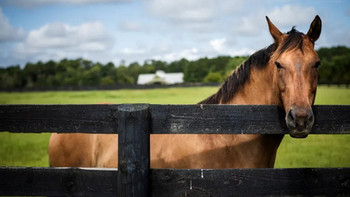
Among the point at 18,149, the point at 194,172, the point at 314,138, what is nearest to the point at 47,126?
the point at 194,172

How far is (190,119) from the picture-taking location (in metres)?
2.45

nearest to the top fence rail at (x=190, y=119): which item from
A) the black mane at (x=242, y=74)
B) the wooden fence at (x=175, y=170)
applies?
the wooden fence at (x=175, y=170)

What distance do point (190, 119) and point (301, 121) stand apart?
97cm

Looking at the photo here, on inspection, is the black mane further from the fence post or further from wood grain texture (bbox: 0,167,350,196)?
the fence post

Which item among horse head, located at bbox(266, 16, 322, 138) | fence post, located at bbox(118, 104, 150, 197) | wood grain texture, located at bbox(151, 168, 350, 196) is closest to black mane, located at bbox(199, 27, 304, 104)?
horse head, located at bbox(266, 16, 322, 138)

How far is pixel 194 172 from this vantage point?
2.40 meters

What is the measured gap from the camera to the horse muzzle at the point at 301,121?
2336mm

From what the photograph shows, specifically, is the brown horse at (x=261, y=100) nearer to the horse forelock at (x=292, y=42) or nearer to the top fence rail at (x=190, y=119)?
the horse forelock at (x=292, y=42)

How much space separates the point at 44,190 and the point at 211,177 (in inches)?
60.5

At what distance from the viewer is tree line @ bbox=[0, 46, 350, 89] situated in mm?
65312

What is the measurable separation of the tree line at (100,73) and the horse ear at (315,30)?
5226 cm

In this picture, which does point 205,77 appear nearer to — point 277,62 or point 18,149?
point 18,149

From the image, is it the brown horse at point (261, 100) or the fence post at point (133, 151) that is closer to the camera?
the fence post at point (133, 151)

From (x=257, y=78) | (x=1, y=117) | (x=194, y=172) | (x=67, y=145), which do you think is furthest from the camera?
(x=67, y=145)
